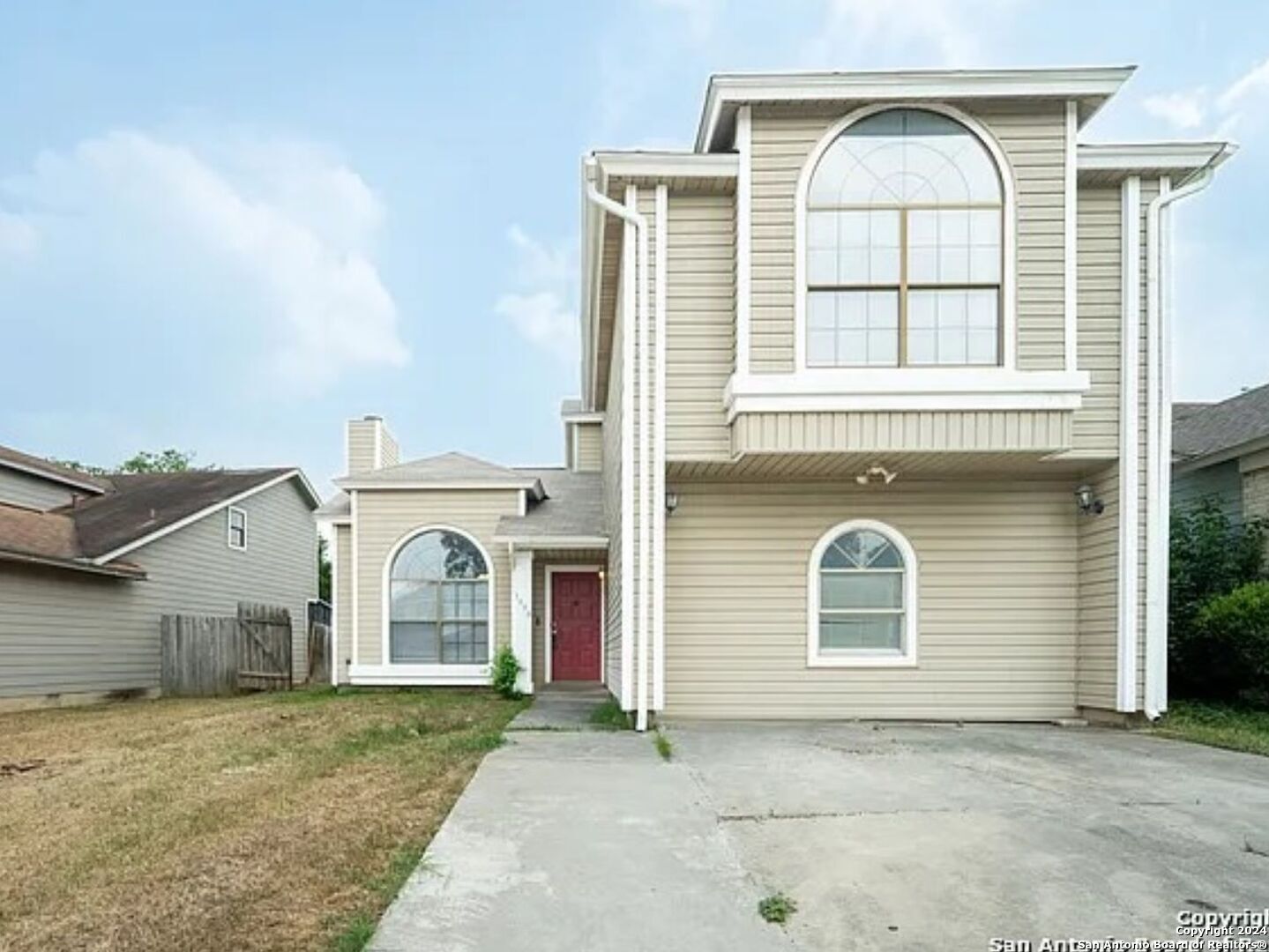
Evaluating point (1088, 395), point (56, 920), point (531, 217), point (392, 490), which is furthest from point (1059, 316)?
point (531, 217)

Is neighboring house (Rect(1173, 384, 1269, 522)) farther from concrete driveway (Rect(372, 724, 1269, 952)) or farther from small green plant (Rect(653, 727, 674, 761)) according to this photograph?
small green plant (Rect(653, 727, 674, 761))

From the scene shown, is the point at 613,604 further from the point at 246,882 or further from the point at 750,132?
the point at 246,882

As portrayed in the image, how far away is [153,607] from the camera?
15.7 m

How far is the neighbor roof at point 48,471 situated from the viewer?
1533cm

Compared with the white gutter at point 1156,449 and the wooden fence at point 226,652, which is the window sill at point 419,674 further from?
the white gutter at point 1156,449

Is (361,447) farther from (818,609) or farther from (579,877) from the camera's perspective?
(579,877)

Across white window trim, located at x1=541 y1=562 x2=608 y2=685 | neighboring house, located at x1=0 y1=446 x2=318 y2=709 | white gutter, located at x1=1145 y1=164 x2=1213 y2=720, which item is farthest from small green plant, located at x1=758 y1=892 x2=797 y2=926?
neighboring house, located at x1=0 y1=446 x2=318 y2=709

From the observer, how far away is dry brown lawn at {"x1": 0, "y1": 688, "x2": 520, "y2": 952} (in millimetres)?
3355

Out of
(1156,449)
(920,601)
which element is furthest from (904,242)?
(920,601)

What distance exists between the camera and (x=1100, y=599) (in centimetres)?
881

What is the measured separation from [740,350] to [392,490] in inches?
290

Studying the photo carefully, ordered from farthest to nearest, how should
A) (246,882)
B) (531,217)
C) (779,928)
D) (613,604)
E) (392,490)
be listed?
(531,217)
(392,490)
(613,604)
(246,882)
(779,928)

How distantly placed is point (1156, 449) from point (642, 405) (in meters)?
4.69

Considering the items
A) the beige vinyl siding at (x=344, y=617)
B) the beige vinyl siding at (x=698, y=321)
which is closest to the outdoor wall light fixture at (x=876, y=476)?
the beige vinyl siding at (x=698, y=321)
